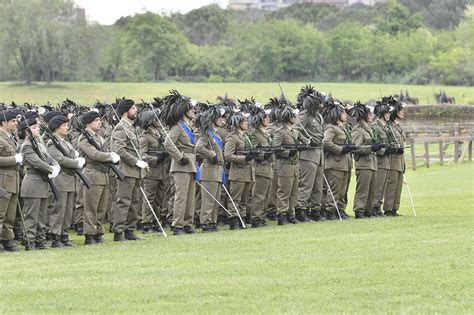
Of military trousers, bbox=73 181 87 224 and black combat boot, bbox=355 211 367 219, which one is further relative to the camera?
black combat boot, bbox=355 211 367 219

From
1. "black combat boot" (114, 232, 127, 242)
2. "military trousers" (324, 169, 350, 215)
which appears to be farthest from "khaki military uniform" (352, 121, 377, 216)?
"black combat boot" (114, 232, 127, 242)

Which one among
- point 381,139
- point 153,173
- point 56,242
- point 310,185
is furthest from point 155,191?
point 381,139

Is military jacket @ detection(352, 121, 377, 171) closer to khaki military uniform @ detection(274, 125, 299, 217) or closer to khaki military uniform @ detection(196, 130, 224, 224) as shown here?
khaki military uniform @ detection(274, 125, 299, 217)

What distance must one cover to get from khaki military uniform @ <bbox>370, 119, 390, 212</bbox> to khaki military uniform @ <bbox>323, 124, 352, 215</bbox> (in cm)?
54

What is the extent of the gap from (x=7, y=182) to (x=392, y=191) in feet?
26.2

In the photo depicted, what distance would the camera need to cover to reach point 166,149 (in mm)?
19875

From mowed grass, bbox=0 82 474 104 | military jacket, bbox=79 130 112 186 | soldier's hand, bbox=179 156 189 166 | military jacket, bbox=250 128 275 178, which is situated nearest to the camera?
military jacket, bbox=79 130 112 186

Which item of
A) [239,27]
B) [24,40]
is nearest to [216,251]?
[24,40]

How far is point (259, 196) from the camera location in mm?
21516

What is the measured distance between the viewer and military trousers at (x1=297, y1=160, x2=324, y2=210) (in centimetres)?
2245

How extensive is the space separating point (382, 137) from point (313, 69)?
93.7m

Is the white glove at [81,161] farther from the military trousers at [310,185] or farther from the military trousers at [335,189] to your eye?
the military trousers at [335,189]

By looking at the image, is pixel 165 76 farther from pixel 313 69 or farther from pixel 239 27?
pixel 239 27

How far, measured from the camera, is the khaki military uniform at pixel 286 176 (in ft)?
71.8
